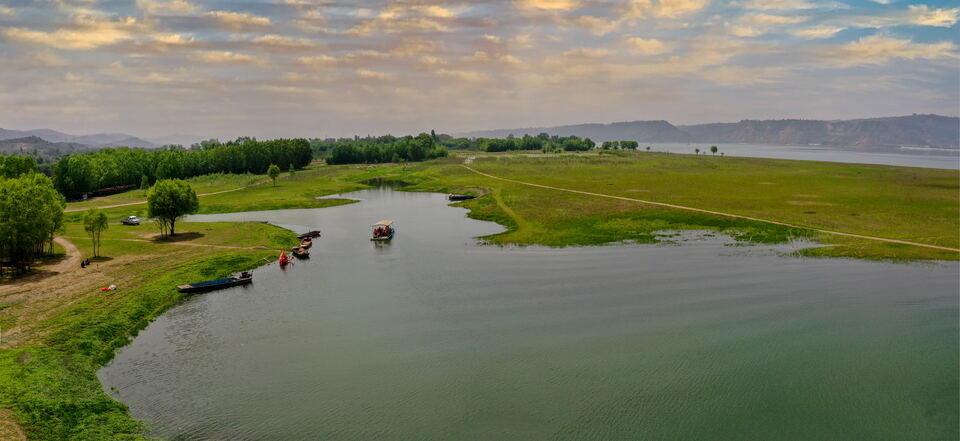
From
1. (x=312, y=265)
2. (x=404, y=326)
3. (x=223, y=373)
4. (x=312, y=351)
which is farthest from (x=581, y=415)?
(x=312, y=265)

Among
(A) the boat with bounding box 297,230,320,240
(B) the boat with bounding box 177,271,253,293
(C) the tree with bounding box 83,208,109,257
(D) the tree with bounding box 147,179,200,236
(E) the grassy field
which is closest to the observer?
(E) the grassy field

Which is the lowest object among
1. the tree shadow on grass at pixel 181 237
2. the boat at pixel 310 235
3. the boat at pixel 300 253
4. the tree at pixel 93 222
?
the boat at pixel 300 253

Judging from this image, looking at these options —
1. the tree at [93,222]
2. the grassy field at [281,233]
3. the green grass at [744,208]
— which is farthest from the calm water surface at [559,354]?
the tree at [93,222]

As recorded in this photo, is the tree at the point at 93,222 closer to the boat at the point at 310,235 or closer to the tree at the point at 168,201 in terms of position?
the tree at the point at 168,201

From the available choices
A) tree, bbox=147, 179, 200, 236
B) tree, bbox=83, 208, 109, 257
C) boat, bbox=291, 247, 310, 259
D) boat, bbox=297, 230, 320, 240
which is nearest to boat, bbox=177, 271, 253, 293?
boat, bbox=291, 247, 310, 259

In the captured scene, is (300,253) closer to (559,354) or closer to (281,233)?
(281,233)

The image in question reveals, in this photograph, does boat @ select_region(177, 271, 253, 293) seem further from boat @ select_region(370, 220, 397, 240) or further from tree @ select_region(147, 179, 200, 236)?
tree @ select_region(147, 179, 200, 236)

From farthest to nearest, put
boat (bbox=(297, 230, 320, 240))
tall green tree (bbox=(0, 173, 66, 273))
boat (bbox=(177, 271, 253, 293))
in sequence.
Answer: boat (bbox=(297, 230, 320, 240)), boat (bbox=(177, 271, 253, 293)), tall green tree (bbox=(0, 173, 66, 273))
